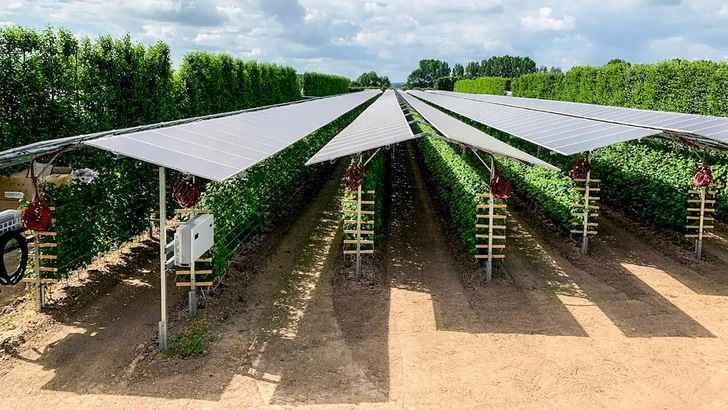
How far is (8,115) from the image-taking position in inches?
462

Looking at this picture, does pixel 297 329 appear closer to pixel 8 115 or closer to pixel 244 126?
pixel 244 126

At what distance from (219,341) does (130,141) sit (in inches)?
125

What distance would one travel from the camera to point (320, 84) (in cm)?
6681

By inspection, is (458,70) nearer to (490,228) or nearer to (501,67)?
(501,67)

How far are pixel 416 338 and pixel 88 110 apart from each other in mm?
10329

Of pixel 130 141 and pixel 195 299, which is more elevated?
pixel 130 141

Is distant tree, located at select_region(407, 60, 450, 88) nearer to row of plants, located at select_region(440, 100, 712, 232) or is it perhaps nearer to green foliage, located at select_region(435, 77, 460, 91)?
green foliage, located at select_region(435, 77, 460, 91)

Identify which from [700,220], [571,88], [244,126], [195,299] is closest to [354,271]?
[195,299]

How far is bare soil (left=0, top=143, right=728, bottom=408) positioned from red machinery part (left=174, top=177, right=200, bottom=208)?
6.00 ft

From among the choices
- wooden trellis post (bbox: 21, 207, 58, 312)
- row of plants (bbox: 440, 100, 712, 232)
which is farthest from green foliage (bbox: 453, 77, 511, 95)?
wooden trellis post (bbox: 21, 207, 58, 312)

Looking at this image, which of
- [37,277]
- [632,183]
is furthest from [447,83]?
[37,277]

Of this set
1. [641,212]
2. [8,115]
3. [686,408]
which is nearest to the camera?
[686,408]

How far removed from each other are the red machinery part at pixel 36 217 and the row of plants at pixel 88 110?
2.33ft

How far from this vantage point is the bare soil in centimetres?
671
